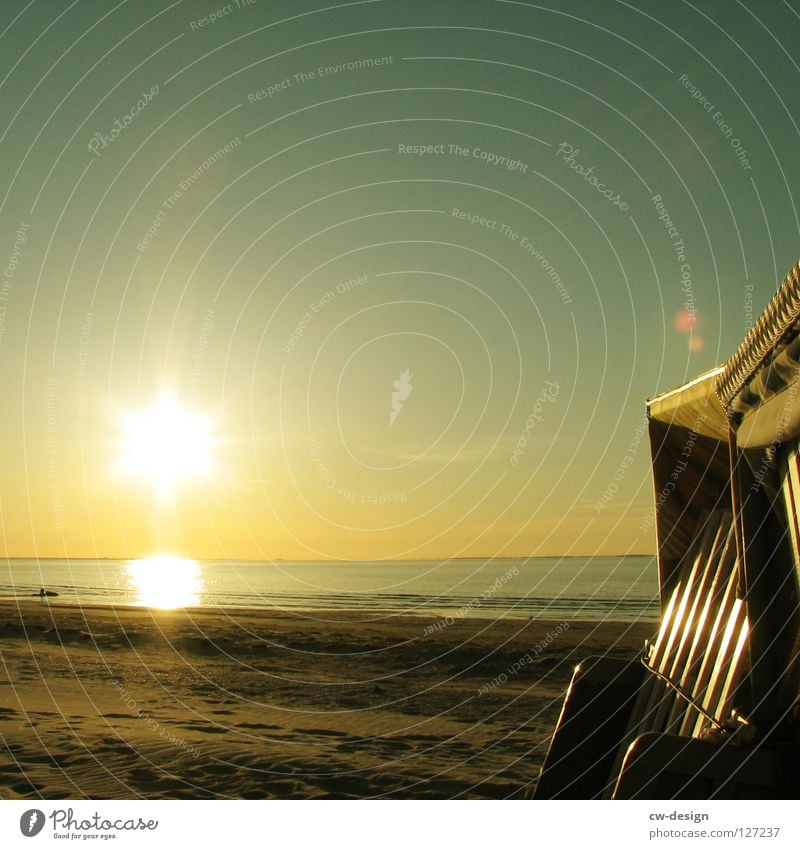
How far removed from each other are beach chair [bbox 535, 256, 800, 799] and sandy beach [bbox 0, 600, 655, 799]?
8.83 feet

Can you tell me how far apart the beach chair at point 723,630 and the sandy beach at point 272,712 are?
106 inches

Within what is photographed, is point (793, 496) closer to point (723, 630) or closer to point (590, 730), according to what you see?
point (723, 630)

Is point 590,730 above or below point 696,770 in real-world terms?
above

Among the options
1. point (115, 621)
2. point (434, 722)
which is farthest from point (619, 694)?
point (115, 621)

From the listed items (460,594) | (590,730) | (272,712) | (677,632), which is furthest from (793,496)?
(460,594)

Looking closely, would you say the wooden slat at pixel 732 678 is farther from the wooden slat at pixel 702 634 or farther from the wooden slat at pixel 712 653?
the wooden slat at pixel 702 634

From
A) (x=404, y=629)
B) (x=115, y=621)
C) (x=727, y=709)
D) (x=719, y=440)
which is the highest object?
(x=115, y=621)

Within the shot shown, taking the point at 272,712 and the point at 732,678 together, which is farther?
the point at 272,712

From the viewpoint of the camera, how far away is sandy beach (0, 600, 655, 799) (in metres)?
6.58

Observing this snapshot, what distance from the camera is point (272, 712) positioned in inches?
386

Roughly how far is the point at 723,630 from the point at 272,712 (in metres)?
7.51

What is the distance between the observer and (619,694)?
418 centimetres

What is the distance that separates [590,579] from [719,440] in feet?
164
